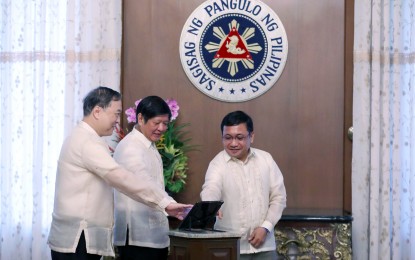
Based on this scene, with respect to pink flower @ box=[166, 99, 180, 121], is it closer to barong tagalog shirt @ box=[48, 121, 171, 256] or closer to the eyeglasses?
the eyeglasses

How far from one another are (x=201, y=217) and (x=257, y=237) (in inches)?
17.1

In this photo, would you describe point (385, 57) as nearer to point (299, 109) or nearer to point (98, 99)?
point (299, 109)

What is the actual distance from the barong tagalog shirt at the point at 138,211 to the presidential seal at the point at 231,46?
144 cm

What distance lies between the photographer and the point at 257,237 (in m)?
4.05

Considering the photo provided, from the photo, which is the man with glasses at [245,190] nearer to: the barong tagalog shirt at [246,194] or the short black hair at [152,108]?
the barong tagalog shirt at [246,194]

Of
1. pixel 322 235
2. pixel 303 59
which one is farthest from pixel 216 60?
pixel 322 235

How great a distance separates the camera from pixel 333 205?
5414 mm

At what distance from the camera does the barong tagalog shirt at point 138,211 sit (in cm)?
398

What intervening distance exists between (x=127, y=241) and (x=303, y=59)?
2094mm

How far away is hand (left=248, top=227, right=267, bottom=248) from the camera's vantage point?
405 cm

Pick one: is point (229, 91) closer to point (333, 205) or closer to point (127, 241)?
point (333, 205)

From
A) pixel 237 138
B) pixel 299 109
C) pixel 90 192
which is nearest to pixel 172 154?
pixel 237 138

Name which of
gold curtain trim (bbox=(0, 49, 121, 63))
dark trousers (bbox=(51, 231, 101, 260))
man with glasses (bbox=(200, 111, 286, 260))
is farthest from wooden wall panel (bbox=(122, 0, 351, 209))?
dark trousers (bbox=(51, 231, 101, 260))

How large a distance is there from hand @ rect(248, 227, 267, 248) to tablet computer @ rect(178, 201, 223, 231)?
0.31 metres
